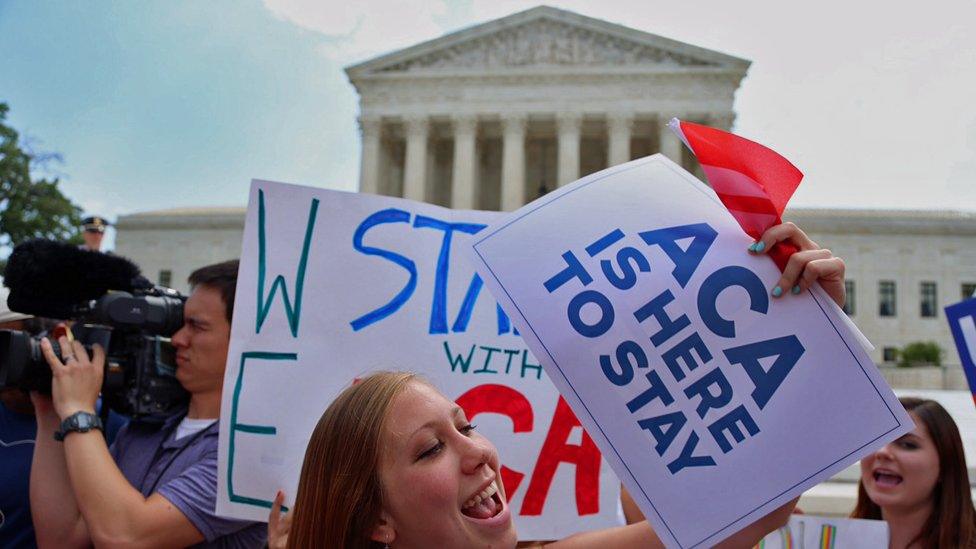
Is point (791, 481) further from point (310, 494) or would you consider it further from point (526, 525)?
point (526, 525)

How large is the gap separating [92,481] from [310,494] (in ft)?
2.62

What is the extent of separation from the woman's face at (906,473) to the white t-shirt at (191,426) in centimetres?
209

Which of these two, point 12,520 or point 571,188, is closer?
point 571,188

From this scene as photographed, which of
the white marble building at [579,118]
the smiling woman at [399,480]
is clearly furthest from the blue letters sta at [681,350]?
the white marble building at [579,118]

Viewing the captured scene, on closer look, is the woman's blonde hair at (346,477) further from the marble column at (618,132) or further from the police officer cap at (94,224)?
the marble column at (618,132)

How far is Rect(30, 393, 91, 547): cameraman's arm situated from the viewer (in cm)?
200

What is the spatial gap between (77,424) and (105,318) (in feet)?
1.02

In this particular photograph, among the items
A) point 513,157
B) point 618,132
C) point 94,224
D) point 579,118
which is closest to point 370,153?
point 513,157

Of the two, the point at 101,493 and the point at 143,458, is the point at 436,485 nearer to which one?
the point at 101,493

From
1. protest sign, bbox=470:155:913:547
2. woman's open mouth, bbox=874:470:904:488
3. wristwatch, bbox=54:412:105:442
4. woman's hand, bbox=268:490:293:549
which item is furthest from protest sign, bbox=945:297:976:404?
wristwatch, bbox=54:412:105:442

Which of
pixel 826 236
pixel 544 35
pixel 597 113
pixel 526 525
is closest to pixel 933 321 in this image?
pixel 826 236

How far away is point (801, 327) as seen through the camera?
1364 millimetres

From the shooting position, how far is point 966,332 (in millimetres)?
2354

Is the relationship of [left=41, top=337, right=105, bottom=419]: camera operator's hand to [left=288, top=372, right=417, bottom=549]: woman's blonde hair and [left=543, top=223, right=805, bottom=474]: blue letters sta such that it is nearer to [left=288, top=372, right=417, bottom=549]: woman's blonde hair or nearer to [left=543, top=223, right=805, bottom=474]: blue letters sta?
[left=288, top=372, right=417, bottom=549]: woman's blonde hair
